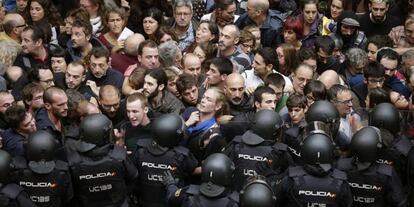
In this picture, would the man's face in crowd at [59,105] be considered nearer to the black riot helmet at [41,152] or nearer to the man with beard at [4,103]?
the man with beard at [4,103]

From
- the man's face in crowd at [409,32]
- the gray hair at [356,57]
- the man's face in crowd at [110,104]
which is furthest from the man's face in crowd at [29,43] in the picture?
the man's face in crowd at [409,32]

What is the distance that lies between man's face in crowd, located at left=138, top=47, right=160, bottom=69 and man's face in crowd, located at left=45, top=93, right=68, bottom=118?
1.61 metres

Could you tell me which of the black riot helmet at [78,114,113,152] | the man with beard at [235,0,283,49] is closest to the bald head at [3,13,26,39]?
the man with beard at [235,0,283,49]

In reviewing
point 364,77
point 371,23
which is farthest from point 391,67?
point 371,23

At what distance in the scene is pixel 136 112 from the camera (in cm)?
1029

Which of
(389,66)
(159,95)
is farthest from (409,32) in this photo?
(159,95)

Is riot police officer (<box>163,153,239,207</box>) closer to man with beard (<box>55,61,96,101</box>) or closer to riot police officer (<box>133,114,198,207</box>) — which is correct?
riot police officer (<box>133,114,198,207</box>)

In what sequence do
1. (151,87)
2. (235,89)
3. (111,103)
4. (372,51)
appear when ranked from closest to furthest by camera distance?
(111,103)
(235,89)
(151,87)
(372,51)

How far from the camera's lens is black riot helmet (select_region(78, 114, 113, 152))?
9.55 meters

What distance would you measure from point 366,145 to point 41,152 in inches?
120

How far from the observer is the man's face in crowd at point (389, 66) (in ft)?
39.4

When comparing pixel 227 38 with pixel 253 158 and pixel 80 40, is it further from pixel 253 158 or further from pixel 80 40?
pixel 253 158

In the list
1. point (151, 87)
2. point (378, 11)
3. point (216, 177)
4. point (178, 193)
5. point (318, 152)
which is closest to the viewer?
point (216, 177)

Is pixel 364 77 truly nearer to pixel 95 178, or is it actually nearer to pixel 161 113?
pixel 161 113
